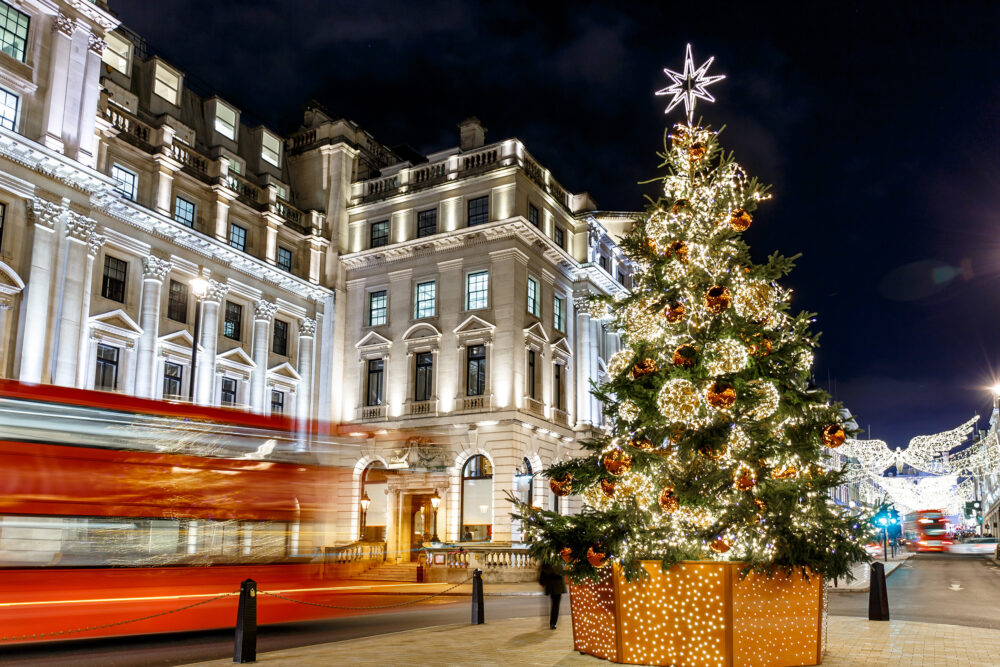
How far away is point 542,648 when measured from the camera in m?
12.0

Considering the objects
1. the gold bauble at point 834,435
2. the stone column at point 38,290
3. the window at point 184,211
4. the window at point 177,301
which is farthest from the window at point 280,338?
the gold bauble at point 834,435

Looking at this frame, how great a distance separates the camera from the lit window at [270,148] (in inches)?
1676

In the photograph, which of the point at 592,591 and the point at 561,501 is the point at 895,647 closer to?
the point at 592,591

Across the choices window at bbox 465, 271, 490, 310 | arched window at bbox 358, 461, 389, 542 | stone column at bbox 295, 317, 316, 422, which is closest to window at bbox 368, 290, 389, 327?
stone column at bbox 295, 317, 316, 422

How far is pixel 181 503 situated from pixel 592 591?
20.7 feet

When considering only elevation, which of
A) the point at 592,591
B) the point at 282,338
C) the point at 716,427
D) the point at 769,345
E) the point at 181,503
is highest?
the point at 282,338

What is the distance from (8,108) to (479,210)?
19.5 meters

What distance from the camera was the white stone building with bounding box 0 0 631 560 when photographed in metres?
28.6

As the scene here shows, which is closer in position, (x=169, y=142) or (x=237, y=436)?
(x=237, y=436)

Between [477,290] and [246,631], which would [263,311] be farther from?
[246,631]

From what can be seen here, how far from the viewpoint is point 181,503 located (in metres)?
12.4

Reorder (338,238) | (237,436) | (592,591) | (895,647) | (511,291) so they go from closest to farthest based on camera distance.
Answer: (592,591), (895,647), (237,436), (511,291), (338,238)

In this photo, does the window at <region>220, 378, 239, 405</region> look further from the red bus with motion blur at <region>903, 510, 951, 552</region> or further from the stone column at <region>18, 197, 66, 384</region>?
the red bus with motion blur at <region>903, 510, 951, 552</region>

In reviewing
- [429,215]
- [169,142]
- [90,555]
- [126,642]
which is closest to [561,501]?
[429,215]
